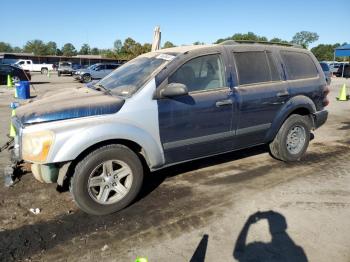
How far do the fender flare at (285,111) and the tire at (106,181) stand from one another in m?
2.37

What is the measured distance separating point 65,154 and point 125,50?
58628mm

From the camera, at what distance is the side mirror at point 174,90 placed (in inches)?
158

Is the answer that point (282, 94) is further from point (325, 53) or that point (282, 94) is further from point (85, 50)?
point (85, 50)

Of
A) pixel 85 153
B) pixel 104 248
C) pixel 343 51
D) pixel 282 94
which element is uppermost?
pixel 343 51

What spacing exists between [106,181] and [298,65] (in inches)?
145

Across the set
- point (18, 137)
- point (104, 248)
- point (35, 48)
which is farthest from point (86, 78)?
point (35, 48)

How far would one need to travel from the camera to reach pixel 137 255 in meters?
3.24

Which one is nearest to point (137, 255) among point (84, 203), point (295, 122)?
point (84, 203)

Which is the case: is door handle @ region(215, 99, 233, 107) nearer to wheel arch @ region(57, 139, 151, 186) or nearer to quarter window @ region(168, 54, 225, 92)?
quarter window @ region(168, 54, 225, 92)

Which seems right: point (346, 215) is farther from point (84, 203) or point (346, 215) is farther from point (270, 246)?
point (84, 203)

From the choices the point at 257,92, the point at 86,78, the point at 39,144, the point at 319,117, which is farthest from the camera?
the point at 86,78

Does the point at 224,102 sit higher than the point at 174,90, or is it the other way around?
the point at 174,90

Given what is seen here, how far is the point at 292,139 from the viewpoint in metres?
5.80

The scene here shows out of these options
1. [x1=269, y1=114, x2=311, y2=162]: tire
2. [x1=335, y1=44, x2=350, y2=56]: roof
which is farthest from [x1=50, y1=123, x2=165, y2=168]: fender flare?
[x1=335, y1=44, x2=350, y2=56]: roof
